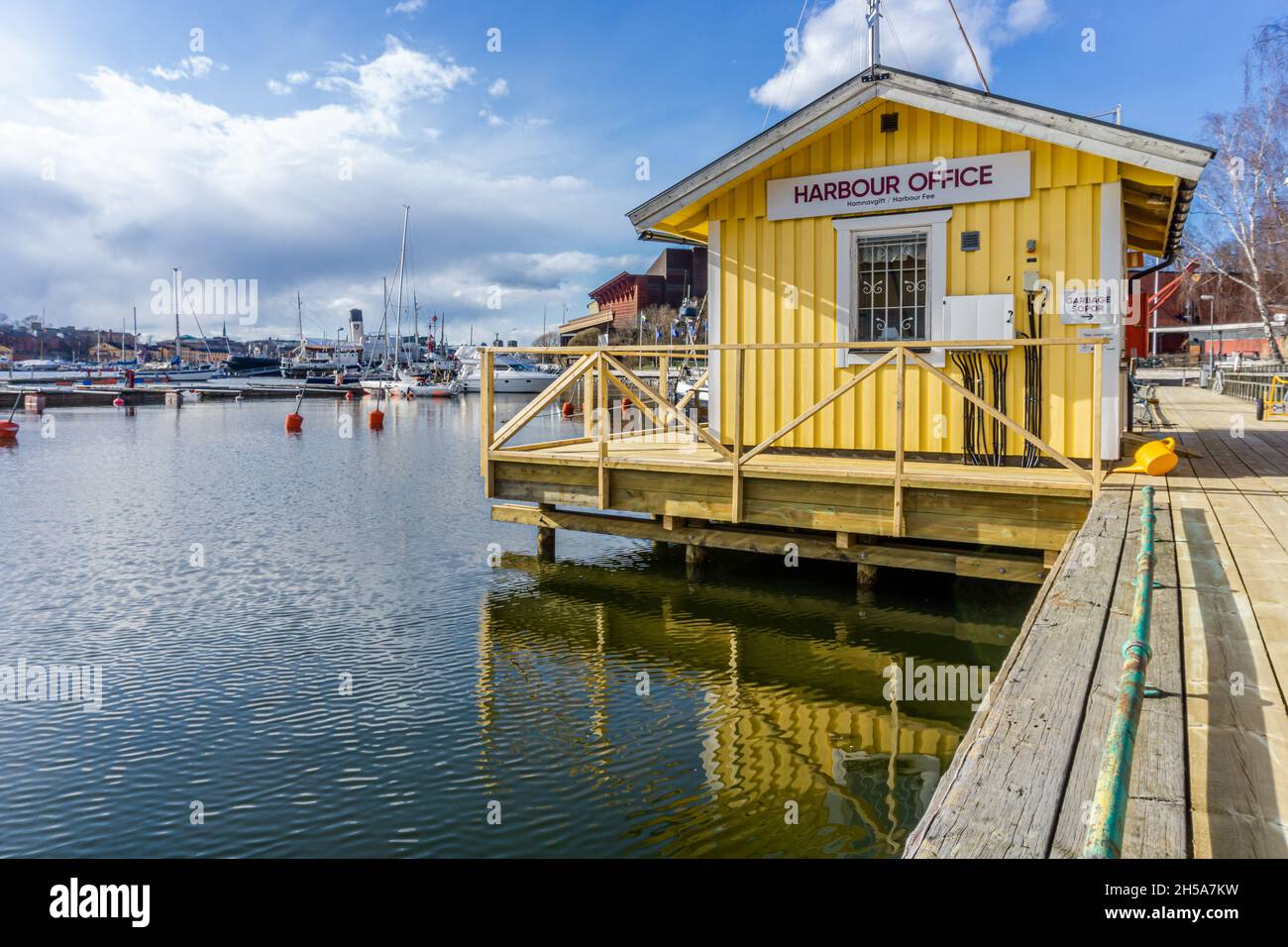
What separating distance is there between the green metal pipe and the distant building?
2369 inches

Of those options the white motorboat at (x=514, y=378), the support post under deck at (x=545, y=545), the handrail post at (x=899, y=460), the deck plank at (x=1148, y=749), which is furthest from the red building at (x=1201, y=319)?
the deck plank at (x=1148, y=749)

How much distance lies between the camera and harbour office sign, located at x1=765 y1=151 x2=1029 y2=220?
9.57 metres

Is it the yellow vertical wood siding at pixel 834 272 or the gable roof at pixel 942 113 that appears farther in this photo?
the yellow vertical wood siding at pixel 834 272

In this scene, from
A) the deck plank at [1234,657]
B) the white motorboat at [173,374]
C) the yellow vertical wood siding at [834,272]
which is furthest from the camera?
the white motorboat at [173,374]

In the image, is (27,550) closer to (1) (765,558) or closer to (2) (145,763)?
(2) (145,763)

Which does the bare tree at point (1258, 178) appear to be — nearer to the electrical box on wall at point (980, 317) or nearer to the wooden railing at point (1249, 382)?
the wooden railing at point (1249, 382)

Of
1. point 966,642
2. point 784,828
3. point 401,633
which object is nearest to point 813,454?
point 966,642

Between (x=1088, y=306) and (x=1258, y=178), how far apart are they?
2833cm

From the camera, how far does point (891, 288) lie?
10.3m

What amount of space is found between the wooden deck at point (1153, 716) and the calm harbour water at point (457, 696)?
1577 mm

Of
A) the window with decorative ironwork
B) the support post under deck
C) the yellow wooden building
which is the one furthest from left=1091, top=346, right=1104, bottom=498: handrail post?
the support post under deck

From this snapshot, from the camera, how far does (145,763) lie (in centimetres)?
607

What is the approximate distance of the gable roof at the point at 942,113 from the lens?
8641 millimetres
